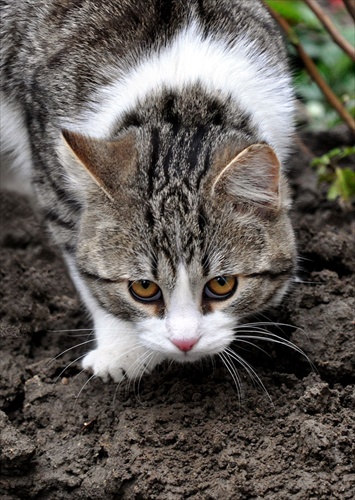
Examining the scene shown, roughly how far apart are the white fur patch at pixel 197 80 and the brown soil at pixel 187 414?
34.8 inches

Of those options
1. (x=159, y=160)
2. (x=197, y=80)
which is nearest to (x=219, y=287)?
(x=159, y=160)

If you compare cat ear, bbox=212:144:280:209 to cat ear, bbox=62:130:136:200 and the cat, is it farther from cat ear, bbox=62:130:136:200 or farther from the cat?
cat ear, bbox=62:130:136:200

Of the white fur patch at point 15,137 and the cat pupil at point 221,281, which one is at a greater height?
the white fur patch at point 15,137

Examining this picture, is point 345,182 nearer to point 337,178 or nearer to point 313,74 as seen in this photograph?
point 337,178

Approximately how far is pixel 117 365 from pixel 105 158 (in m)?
1.00

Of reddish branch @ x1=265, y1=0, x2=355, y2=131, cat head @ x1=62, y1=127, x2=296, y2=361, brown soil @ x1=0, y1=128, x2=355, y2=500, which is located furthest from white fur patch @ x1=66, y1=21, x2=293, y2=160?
reddish branch @ x1=265, y1=0, x2=355, y2=131

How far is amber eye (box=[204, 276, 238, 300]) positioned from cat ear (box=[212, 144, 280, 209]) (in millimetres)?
328

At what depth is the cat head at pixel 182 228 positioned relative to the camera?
321 centimetres

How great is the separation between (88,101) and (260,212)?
102 cm

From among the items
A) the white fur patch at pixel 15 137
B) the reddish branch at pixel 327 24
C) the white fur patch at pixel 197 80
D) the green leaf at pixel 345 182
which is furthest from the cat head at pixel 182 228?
the reddish branch at pixel 327 24

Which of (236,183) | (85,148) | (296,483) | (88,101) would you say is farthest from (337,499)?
(88,101)

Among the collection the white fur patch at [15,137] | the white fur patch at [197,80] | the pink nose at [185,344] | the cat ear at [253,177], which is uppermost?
the white fur patch at [197,80]

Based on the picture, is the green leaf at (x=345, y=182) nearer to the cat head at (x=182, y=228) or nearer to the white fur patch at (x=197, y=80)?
the white fur patch at (x=197, y=80)

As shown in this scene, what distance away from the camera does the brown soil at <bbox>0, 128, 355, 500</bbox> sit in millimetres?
3232
